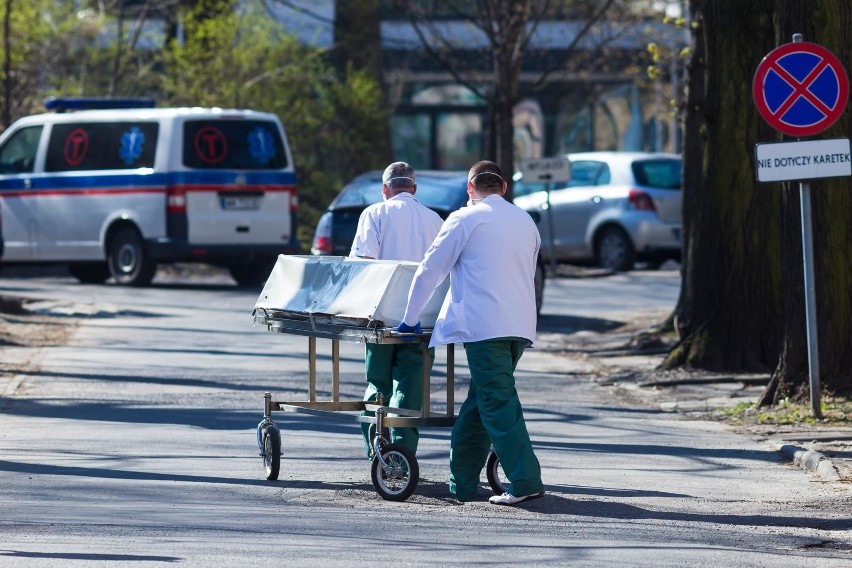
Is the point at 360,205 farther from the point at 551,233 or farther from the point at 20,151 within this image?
A: the point at 20,151

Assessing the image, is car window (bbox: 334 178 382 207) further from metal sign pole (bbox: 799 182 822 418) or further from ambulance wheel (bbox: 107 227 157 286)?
metal sign pole (bbox: 799 182 822 418)

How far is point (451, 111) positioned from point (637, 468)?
102 feet

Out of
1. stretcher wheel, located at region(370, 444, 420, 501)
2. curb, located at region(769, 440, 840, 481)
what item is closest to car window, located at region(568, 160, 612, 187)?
curb, located at region(769, 440, 840, 481)

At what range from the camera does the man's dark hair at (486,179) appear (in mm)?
8414

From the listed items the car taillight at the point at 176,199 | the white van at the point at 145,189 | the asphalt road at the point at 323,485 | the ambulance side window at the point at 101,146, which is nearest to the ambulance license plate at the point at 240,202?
the white van at the point at 145,189

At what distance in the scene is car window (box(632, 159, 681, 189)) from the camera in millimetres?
24969

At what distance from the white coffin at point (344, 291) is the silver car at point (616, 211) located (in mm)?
15223

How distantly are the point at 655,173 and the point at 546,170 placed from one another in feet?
6.14

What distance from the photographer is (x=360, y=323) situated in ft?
27.8

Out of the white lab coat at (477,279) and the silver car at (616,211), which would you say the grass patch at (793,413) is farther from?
the silver car at (616,211)

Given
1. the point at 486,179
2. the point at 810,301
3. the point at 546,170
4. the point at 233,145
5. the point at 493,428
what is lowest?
the point at 493,428

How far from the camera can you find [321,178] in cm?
2784

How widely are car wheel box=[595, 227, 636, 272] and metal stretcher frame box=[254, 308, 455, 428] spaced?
1627cm

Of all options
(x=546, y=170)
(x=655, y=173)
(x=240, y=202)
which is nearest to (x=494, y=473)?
(x=240, y=202)
